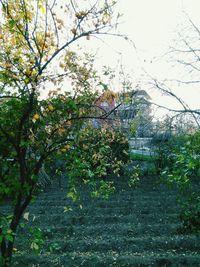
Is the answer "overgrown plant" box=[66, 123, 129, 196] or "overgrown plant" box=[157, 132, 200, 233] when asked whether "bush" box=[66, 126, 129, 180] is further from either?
"overgrown plant" box=[157, 132, 200, 233]

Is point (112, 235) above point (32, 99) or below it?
below

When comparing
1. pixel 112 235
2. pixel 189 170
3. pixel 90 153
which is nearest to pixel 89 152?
pixel 90 153

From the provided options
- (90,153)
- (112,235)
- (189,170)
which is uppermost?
(90,153)

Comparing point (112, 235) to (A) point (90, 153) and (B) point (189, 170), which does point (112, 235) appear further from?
(A) point (90, 153)

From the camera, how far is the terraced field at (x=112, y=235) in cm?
574

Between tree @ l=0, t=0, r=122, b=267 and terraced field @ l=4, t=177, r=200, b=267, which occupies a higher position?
tree @ l=0, t=0, r=122, b=267

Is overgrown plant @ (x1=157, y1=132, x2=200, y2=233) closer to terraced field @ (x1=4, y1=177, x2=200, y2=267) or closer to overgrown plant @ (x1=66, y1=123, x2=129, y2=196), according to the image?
terraced field @ (x1=4, y1=177, x2=200, y2=267)

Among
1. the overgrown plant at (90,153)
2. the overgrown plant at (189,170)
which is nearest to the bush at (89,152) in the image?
the overgrown plant at (90,153)

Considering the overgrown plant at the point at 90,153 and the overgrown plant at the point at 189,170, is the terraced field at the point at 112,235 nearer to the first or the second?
the overgrown plant at the point at 189,170

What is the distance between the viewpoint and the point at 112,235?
7195 mm

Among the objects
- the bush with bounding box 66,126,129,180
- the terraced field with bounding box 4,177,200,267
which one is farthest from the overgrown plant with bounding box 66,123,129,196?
the terraced field with bounding box 4,177,200,267

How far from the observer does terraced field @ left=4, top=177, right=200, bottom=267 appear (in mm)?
5738

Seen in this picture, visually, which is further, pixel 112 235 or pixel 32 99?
pixel 112 235

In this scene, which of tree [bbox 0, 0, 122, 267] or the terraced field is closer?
tree [bbox 0, 0, 122, 267]
